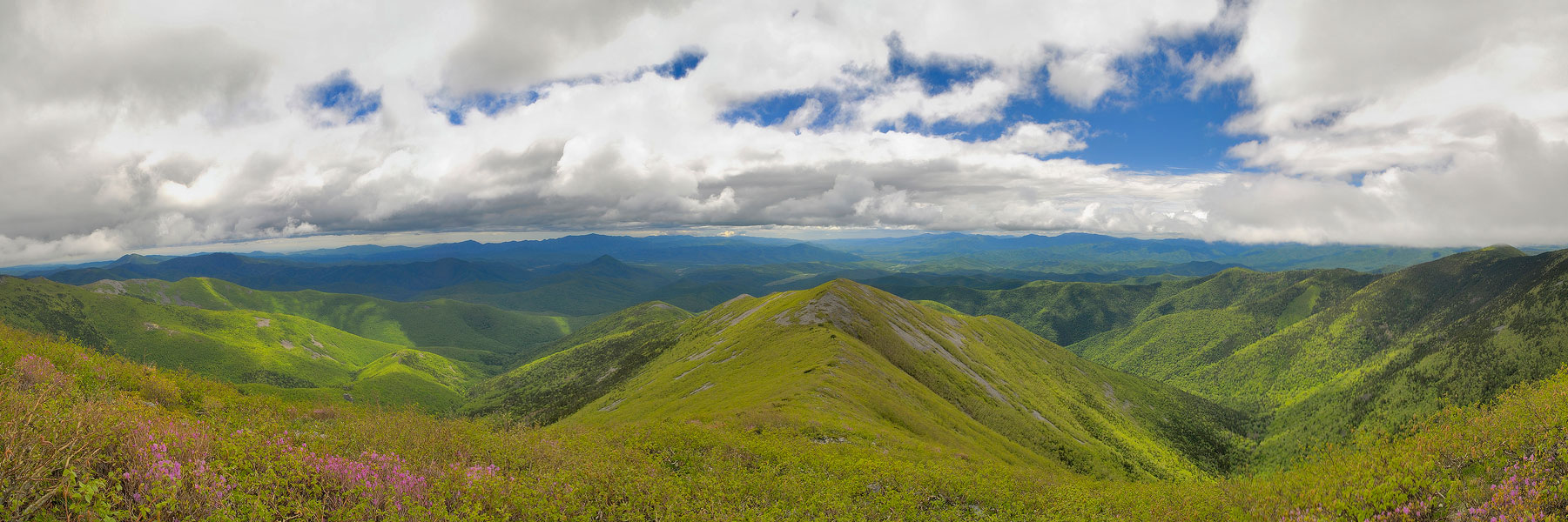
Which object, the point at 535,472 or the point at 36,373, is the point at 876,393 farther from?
the point at 36,373

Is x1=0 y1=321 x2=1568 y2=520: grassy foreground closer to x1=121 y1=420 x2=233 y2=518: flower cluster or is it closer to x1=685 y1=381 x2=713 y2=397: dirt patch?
x1=121 y1=420 x2=233 y2=518: flower cluster

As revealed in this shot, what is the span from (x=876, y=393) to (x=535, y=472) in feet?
238

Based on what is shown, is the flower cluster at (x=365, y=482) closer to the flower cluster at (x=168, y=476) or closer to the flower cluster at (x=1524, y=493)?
the flower cluster at (x=168, y=476)

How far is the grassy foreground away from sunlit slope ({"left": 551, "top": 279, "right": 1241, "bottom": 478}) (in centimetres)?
2538

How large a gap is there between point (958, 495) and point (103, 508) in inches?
1171

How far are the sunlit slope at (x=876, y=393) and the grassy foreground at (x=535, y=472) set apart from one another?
999 inches

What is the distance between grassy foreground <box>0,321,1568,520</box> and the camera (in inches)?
419

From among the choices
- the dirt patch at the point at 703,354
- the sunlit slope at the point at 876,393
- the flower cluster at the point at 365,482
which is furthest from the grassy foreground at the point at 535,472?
the dirt patch at the point at 703,354

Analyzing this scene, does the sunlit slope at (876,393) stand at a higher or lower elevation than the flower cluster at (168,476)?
lower

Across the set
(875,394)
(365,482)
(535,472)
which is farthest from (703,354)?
(365,482)

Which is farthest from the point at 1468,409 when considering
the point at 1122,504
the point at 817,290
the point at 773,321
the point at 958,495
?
the point at 817,290

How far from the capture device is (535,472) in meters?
17.9

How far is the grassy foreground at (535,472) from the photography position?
34.9 feet

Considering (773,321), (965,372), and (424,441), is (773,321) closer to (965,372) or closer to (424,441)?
(965,372)
